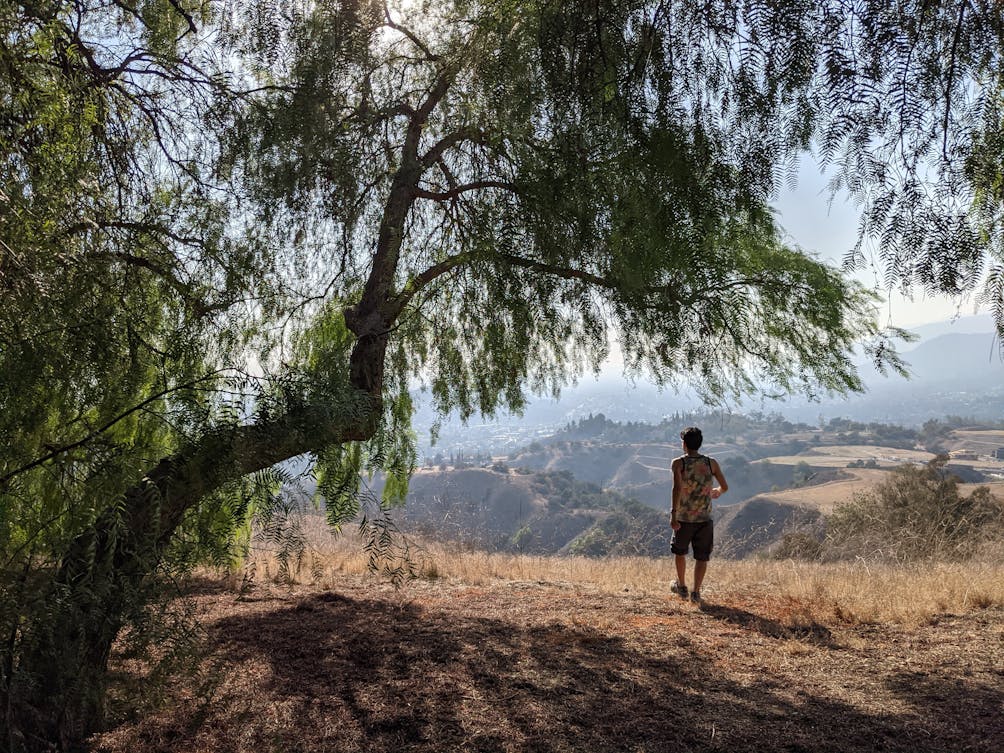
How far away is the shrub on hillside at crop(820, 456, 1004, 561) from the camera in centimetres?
1283

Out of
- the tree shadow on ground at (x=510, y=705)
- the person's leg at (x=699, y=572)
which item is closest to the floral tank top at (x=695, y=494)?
the person's leg at (x=699, y=572)

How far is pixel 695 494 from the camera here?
653cm

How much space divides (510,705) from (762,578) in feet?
17.6

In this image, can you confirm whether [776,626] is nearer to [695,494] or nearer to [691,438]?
[695,494]

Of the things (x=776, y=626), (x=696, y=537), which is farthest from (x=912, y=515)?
(x=776, y=626)

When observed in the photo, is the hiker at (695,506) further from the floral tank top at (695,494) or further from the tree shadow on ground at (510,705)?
the tree shadow on ground at (510,705)

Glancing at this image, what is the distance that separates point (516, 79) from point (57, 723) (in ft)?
12.0

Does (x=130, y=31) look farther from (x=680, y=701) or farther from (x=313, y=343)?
(x=680, y=701)

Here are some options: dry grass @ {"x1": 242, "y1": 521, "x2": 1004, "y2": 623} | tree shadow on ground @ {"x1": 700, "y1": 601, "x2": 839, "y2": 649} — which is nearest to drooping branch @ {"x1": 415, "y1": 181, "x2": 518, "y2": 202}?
dry grass @ {"x1": 242, "y1": 521, "x2": 1004, "y2": 623}

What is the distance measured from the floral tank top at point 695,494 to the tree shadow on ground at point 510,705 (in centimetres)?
179

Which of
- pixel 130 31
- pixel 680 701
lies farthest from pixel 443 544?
pixel 130 31

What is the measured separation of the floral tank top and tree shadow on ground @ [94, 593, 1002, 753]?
179 cm

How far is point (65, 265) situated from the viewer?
3010mm

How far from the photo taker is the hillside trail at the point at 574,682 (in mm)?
3172
